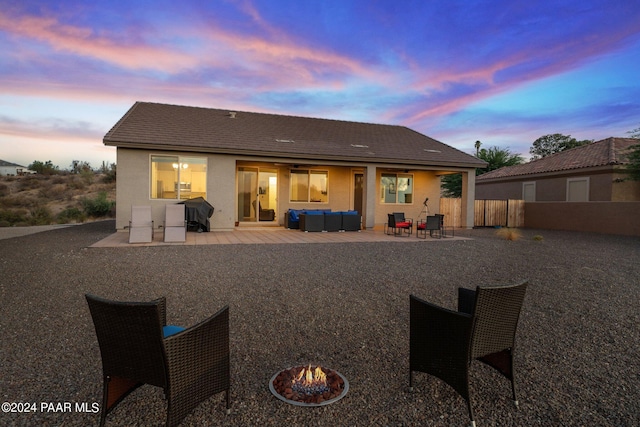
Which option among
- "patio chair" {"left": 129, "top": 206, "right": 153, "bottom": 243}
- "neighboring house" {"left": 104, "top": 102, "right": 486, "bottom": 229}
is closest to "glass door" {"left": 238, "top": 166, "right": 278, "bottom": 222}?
"neighboring house" {"left": 104, "top": 102, "right": 486, "bottom": 229}

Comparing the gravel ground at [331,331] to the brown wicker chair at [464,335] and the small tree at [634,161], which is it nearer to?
the brown wicker chair at [464,335]

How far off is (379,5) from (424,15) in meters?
1.76

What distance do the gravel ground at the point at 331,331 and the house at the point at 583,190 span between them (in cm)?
943

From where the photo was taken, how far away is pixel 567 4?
10.5m

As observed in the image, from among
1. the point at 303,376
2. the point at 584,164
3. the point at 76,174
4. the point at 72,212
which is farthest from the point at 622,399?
the point at 76,174

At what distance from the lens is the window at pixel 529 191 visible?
2120 cm

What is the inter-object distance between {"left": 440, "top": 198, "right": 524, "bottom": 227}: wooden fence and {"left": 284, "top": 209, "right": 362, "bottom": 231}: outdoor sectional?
19.1 ft

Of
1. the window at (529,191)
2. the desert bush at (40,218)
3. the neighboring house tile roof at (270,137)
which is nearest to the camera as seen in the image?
the neighboring house tile roof at (270,137)

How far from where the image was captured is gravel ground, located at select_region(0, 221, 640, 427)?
2213 mm

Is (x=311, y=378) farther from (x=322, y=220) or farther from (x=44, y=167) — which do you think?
(x=44, y=167)

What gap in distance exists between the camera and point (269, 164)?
14758mm

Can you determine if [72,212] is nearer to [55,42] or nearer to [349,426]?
[55,42]

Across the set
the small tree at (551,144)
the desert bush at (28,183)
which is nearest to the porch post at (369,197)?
the desert bush at (28,183)

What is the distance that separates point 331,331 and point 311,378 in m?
1.11
